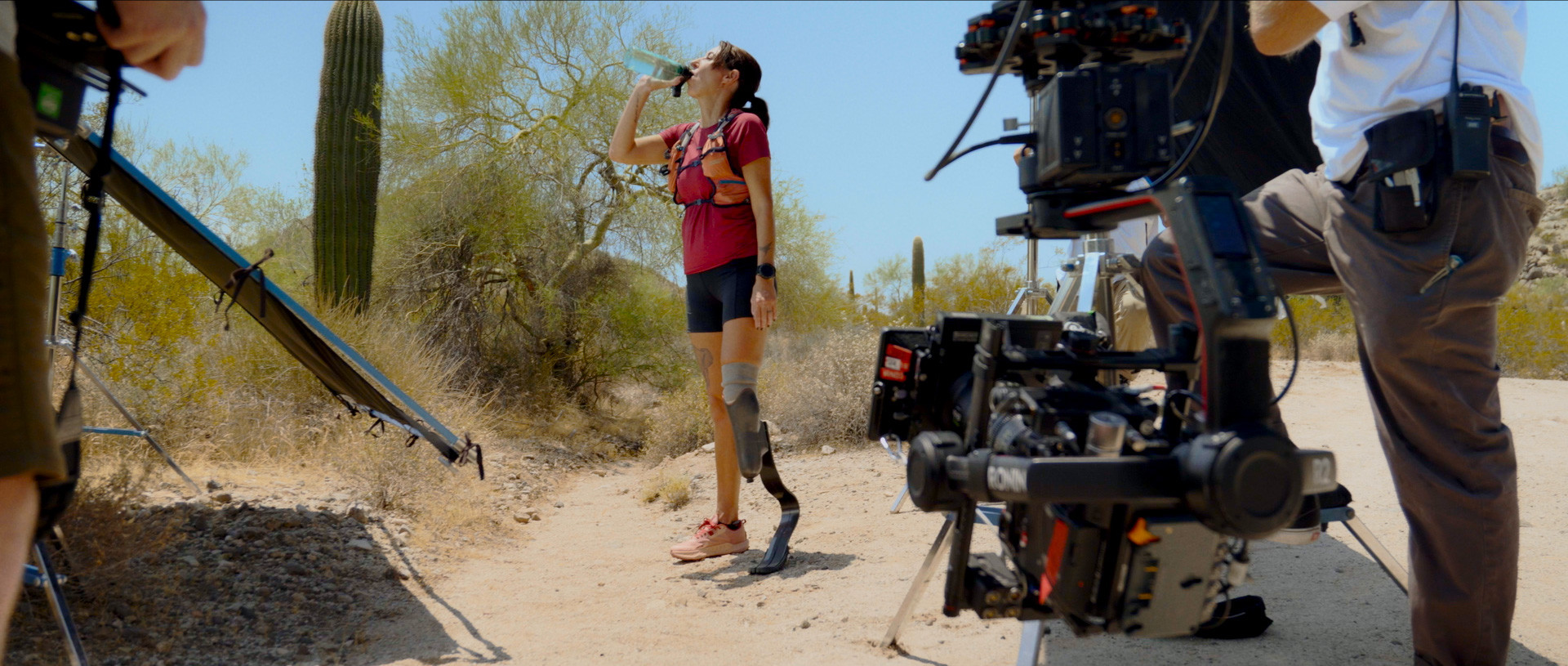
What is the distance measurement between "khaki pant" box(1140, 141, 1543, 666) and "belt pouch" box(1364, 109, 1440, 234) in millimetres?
32

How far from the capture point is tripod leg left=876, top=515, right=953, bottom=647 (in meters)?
2.36

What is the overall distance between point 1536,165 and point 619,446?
7.63 m

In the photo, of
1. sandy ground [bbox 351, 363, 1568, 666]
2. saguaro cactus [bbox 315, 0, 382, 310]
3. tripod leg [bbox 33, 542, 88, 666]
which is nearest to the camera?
tripod leg [bbox 33, 542, 88, 666]

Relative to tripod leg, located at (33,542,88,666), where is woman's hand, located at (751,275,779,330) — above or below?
above

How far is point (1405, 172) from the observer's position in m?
1.96

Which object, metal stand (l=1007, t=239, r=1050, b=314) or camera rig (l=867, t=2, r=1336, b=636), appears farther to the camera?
metal stand (l=1007, t=239, r=1050, b=314)

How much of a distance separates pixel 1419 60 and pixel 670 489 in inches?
176

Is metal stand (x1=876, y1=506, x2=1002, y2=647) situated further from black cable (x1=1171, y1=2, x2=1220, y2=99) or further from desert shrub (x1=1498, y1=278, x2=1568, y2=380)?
desert shrub (x1=1498, y1=278, x2=1568, y2=380)

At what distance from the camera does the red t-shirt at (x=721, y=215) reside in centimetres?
374

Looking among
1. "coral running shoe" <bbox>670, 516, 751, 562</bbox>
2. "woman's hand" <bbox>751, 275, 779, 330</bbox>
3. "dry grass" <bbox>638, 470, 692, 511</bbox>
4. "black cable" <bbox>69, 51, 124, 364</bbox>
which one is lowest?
"dry grass" <bbox>638, 470, 692, 511</bbox>

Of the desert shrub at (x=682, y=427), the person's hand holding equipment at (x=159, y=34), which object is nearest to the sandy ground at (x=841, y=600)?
the person's hand holding equipment at (x=159, y=34)

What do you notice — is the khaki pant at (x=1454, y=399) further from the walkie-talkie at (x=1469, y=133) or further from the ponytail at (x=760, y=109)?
the ponytail at (x=760, y=109)

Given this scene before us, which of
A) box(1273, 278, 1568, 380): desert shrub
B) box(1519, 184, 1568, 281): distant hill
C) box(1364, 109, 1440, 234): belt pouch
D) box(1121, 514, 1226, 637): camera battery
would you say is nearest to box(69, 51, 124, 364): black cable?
box(1121, 514, 1226, 637): camera battery

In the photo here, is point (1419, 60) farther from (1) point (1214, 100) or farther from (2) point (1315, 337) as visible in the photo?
(2) point (1315, 337)
